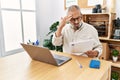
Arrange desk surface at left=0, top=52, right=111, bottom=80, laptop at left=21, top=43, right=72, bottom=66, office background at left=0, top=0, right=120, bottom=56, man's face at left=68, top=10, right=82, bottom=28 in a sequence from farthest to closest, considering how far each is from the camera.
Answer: office background at left=0, top=0, right=120, bottom=56
man's face at left=68, top=10, right=82, bottom=28
laptop at left=21, top=43, right=72, bottom=66
desk surface at left=0, top=52, right=111, bottom=80

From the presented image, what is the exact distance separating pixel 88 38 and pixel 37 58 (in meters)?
0.73

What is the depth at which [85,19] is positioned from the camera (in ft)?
8.34

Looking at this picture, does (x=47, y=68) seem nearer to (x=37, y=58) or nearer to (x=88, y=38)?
(x=37, y=58)

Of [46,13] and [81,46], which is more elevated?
[46,13]

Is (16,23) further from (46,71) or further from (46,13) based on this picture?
(46,71)

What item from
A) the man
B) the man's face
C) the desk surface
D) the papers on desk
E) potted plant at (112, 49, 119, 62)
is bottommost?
potted plant at (112, 49, 119, 62)

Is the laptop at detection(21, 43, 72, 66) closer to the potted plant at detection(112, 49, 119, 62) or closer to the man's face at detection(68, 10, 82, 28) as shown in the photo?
the man's face at detection(68, 10, 82, 28)

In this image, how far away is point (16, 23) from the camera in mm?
2645

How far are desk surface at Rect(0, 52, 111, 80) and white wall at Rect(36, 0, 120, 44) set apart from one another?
1923 millimetres

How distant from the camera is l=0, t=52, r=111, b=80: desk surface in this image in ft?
3.11

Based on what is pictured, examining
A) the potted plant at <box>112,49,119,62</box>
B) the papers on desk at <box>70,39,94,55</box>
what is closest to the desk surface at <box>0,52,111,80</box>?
the papers on desk at <box>70,39,94,55</box>

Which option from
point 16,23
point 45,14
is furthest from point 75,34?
point 45,14

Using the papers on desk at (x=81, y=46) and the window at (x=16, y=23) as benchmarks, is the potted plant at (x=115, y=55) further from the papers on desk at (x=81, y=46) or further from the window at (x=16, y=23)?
the window at (x=16, y=23)

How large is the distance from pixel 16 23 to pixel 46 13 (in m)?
0.81
